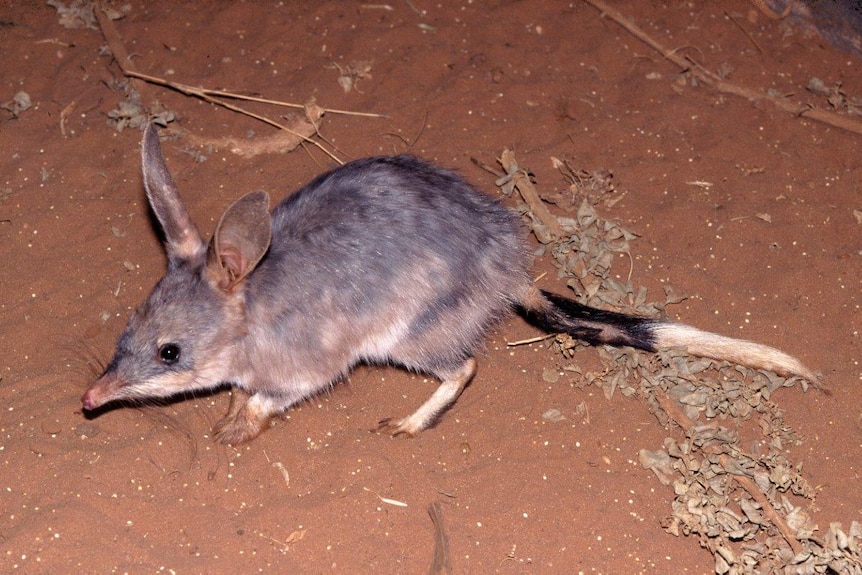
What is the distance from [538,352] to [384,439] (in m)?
1.03

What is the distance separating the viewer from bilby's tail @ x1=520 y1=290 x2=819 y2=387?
444 cm

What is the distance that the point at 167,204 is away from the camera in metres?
3.98

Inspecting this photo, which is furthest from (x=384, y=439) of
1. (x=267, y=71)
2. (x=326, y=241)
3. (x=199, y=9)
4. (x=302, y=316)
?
(x=199, y=9)

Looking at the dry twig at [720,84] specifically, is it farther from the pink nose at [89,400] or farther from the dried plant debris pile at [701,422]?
the pink nose at [89,400]

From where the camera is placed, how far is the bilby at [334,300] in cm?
397

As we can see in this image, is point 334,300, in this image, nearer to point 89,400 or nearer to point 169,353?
point 169,353

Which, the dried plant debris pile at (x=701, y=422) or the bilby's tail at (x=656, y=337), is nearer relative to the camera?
the dried plant debris pile at (x=701, y=422)

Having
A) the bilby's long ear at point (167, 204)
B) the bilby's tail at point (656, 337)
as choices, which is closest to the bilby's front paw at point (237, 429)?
the bilby's long ear at point (167, 204)

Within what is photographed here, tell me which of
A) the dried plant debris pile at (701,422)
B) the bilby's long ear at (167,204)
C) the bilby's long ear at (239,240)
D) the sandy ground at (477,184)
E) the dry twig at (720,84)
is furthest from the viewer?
the dry twig at (720,84)

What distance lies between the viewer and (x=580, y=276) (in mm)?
4961

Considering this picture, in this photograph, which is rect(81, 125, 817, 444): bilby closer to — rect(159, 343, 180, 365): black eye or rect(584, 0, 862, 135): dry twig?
rect(159, 343, 180, 365): black eye

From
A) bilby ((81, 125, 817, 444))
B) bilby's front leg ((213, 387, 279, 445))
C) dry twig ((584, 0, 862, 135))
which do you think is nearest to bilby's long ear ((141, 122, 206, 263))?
bilby ((81, 125, 817, 444))

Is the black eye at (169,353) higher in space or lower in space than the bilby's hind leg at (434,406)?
higher

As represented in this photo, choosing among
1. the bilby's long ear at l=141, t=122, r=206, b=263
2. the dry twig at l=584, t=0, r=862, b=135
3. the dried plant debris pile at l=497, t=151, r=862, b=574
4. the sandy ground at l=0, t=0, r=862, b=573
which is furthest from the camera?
the dry twig at l=584, t=0, r=862, b=135
